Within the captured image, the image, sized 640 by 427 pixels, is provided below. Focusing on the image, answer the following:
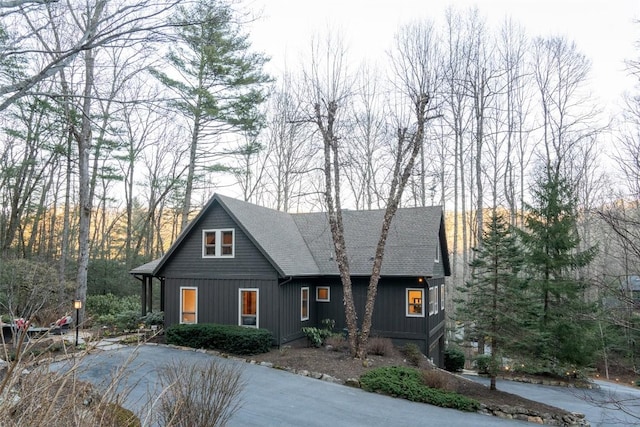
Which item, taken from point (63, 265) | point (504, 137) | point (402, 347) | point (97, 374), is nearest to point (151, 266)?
point (63, 265)

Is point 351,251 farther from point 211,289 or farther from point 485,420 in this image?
point 485,420

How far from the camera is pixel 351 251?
56.3ft

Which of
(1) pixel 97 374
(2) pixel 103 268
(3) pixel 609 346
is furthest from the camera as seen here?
(2) pixel 103 268

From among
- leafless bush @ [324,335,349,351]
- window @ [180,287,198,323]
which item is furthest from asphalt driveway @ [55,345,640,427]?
window @ [180,287,198,323]

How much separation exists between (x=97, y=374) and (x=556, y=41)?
85.0ft

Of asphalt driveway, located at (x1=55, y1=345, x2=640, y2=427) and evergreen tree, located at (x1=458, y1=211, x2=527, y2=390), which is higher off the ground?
evergreen tree, located at (x1=458, y1=211, x2=527, y2=390)

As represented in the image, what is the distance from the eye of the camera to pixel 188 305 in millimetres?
15289

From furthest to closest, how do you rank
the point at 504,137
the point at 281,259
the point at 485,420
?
the point at 504,137 < the point at 281,259 < the point at 485,420

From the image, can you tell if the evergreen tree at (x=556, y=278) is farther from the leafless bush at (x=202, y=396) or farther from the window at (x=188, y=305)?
the leafless bush at (x=202, y=396)

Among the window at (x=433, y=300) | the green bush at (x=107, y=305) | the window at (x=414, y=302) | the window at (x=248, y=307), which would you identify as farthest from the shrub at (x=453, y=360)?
the green bush at (x=107, y=305)

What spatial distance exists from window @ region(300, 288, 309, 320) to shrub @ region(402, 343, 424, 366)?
3.85 meters

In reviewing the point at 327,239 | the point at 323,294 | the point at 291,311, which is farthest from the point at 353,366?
the point at 327,239

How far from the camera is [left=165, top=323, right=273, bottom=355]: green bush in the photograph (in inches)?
500

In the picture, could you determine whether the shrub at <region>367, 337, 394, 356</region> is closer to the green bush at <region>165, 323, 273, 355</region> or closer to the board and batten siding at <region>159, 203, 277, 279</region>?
the green bush at <region>165, 323, 273, 355</region>
